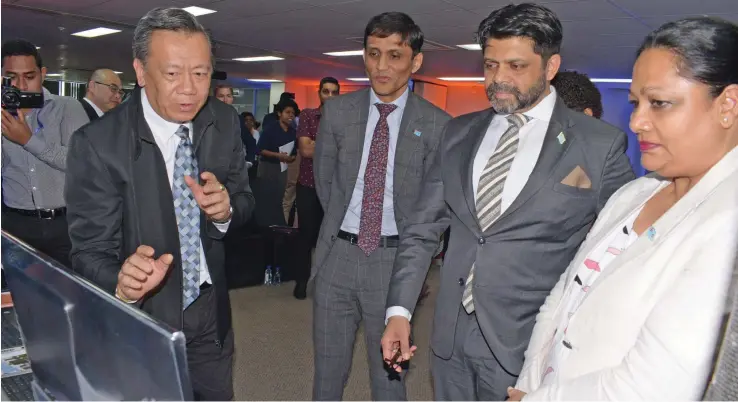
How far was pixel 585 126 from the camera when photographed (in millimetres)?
1741

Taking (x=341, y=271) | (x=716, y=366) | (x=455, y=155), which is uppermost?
(x=455, y=155)

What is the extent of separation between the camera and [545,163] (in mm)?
1689

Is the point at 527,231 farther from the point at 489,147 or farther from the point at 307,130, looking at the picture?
the point at 307,130

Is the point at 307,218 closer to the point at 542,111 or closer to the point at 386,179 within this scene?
the point at 386,179

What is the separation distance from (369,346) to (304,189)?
2.57 metres

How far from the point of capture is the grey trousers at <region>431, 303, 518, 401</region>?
1.73 m

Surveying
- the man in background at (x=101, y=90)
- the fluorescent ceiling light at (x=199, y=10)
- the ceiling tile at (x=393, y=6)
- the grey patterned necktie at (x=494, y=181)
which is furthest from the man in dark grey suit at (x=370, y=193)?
the fluorescent ceiling light at (x=199, y=10)

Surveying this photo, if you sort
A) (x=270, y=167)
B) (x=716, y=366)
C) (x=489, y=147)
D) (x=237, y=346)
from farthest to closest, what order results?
(x=270, y=167), (x=237, y=346), (x=489, y=147), (x=716, y=366)

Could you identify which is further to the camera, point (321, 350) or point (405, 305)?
point (321, 350)

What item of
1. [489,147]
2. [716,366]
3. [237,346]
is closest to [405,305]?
[489,147]

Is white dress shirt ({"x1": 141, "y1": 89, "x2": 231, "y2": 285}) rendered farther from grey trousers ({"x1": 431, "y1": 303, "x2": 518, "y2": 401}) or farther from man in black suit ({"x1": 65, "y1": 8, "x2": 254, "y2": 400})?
grey trousers ({"x1": 431, "y1": 303, "x2": 518, "y2": 401})

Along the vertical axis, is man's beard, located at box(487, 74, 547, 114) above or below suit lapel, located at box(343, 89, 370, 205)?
above

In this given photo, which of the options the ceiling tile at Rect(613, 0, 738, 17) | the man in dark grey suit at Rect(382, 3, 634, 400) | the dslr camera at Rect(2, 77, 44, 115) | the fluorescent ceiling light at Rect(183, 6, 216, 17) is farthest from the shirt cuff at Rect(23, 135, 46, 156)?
the ceiling tile at Rect(613, 0, 738, 17)

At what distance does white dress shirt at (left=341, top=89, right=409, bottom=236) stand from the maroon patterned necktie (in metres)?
0.02
